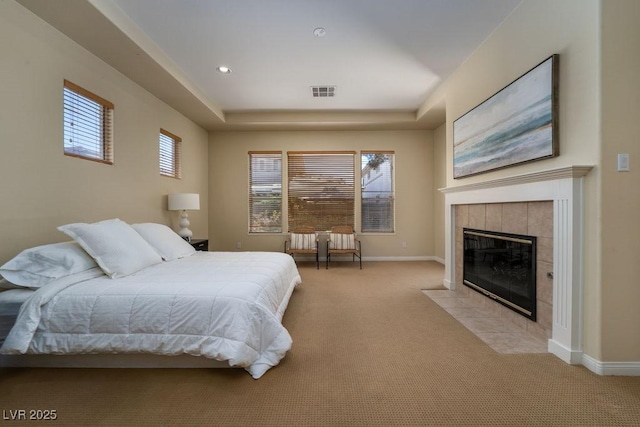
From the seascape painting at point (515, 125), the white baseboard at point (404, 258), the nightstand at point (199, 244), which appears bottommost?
the white baseboard at point (404, 258)

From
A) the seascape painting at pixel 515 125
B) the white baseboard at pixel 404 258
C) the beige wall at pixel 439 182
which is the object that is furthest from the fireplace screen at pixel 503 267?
the white baseboard at pixel 404 258

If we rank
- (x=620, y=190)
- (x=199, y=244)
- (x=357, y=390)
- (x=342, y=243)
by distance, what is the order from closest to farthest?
(x=357, y=390) < (x=620, y=190) < (x=199, y=244) < (x=342, y=243)

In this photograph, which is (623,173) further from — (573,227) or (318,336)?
(318,336)

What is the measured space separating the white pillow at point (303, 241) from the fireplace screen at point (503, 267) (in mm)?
2741

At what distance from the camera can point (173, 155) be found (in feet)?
15.1

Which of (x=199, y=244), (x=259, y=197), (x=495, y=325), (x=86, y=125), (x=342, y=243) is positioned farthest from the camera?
(x=259, y=197)

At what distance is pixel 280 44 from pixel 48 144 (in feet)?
7.79

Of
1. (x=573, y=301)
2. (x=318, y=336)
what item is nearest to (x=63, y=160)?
(x=318, y=336)

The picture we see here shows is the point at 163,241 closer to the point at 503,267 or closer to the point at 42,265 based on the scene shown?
the point at 42,265

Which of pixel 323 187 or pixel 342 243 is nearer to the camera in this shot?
pixel 342 243

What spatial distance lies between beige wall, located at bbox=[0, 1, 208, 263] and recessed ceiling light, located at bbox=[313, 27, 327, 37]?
2.32 m

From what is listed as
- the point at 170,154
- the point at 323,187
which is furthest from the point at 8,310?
the point at 323,187

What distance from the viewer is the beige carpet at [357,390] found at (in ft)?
4.77

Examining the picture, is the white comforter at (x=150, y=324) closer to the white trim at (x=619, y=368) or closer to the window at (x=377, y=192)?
the white trim at (x=619, y=368)
